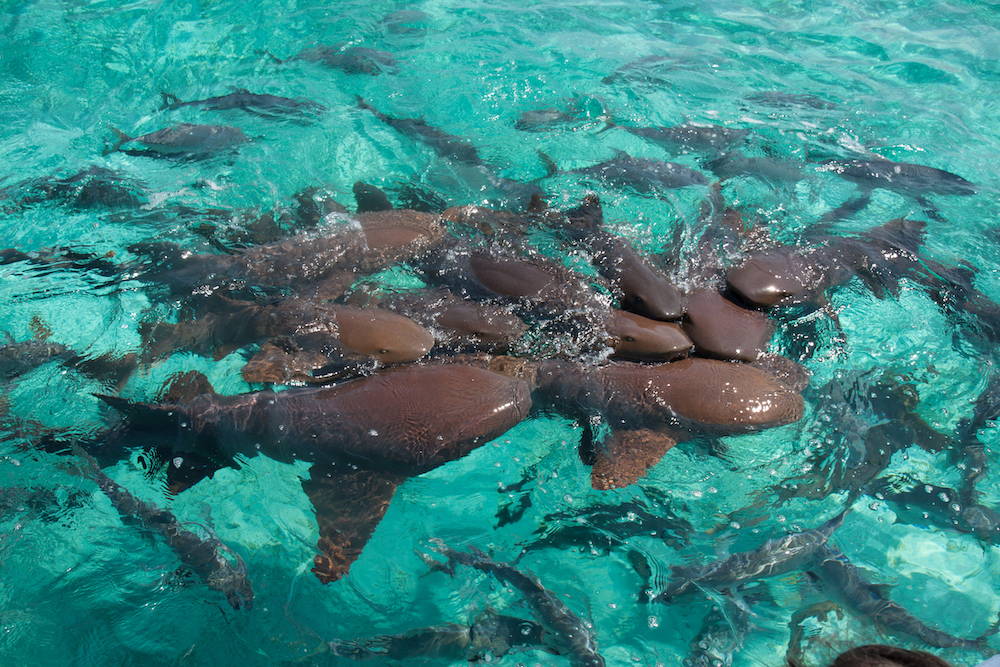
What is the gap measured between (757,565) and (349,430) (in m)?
2.96

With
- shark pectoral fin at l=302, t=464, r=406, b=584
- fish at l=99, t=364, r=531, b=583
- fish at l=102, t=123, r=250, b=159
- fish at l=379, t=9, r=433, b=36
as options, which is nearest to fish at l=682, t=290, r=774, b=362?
fish at l=99, t=364, r=531, b=583

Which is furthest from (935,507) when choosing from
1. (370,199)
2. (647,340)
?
(370,199)

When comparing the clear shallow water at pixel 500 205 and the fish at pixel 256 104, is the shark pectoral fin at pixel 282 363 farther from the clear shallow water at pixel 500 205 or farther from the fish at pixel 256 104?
the fish at pixel 256 104

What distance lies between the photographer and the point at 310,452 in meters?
4.17

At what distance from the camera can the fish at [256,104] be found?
783cm

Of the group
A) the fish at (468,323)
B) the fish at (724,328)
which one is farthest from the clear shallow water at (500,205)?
the fish at (468,323)

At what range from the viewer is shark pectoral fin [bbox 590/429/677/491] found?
4254mm

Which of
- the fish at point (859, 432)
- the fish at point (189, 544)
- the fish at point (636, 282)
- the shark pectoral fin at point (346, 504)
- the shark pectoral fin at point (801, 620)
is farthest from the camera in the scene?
the fish at point (636, 282)

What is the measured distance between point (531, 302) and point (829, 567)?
2893mm

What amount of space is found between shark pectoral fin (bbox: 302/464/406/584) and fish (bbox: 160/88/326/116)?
5704 mm

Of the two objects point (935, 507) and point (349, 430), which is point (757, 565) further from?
point (349, 430)

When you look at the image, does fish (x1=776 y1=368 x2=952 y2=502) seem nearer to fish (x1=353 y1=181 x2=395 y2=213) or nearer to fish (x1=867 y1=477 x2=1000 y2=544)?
fish (x1=867 y1=477 x2=1000 y2=544)

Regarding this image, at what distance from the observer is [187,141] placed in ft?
23.4

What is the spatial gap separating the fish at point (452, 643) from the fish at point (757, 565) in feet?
3.19
